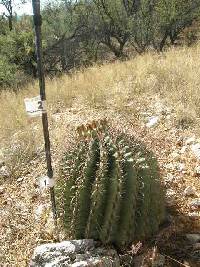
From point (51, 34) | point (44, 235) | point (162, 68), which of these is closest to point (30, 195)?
point (44, 235)

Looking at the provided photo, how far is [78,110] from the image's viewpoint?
598cm

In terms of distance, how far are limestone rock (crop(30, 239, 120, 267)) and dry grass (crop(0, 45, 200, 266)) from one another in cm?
35

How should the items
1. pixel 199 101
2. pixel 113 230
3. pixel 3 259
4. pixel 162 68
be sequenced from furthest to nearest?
pixel 162 68
pixel 199 101
pixel 3 259
pixel 113 230

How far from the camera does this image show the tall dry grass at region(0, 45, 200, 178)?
5117 millimetres

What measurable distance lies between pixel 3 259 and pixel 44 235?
1.02 feet

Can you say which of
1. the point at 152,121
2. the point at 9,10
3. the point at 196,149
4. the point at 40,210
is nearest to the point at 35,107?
the point at 40,210

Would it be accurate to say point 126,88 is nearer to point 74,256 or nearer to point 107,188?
point 107,188

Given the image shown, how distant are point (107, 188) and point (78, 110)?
336cm

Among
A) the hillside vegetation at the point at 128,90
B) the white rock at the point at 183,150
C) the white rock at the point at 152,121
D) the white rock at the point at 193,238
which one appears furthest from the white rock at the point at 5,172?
the white rock at the point at 193,238

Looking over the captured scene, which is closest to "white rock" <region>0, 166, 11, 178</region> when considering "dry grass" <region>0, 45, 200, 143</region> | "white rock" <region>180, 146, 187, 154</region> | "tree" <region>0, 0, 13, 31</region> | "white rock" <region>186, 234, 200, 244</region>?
"dry grass" <region>0, 45, 200, 143</region>

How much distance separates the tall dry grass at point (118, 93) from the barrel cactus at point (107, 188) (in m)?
1.86

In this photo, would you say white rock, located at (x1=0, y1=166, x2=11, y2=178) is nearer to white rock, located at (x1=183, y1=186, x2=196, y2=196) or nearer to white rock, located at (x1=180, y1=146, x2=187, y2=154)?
white rock, located at (x1=180, y1=146, x2=187, y2=154)

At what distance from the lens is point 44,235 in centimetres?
310

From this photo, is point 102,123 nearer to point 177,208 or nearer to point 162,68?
point 177,208
